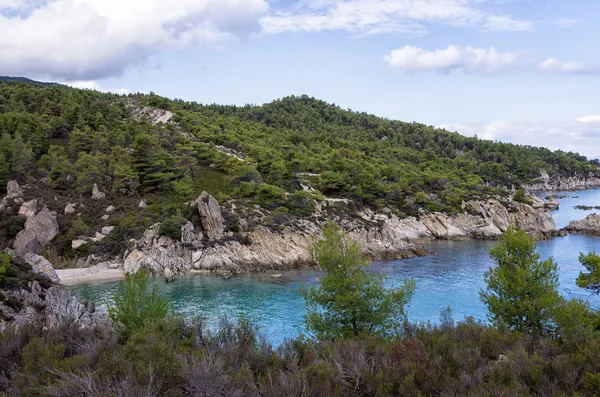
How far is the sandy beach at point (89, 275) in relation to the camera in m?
43.0

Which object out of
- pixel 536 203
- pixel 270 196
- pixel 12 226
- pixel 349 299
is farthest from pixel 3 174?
pixel 536 203

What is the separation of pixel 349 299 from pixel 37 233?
44021 millimetres

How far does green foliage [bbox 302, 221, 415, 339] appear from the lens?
19641 millimetres

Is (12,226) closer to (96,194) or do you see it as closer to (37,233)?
(37,233)

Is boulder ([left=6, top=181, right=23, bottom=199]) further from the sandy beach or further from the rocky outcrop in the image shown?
the rocky outcrop

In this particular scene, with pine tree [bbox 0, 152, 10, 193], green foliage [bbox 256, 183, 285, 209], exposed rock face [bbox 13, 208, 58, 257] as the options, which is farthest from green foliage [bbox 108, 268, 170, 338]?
pine tree [bbox 0, 152, 10, 193]

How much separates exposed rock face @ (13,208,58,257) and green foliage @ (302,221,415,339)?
40.6 meters

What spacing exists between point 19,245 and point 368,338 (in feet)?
151

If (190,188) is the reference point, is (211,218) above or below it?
below

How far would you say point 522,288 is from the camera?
19641 mm

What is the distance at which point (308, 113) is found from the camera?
146250mm

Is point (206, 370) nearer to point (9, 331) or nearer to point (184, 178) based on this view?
point (9, 331)

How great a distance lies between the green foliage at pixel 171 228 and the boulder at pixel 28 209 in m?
16.1

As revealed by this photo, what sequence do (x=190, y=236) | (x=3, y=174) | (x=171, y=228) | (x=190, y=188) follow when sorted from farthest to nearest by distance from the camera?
(x=190, y=188), (x=3, y=174), (x=190, y=236), (x=171, y=228)
